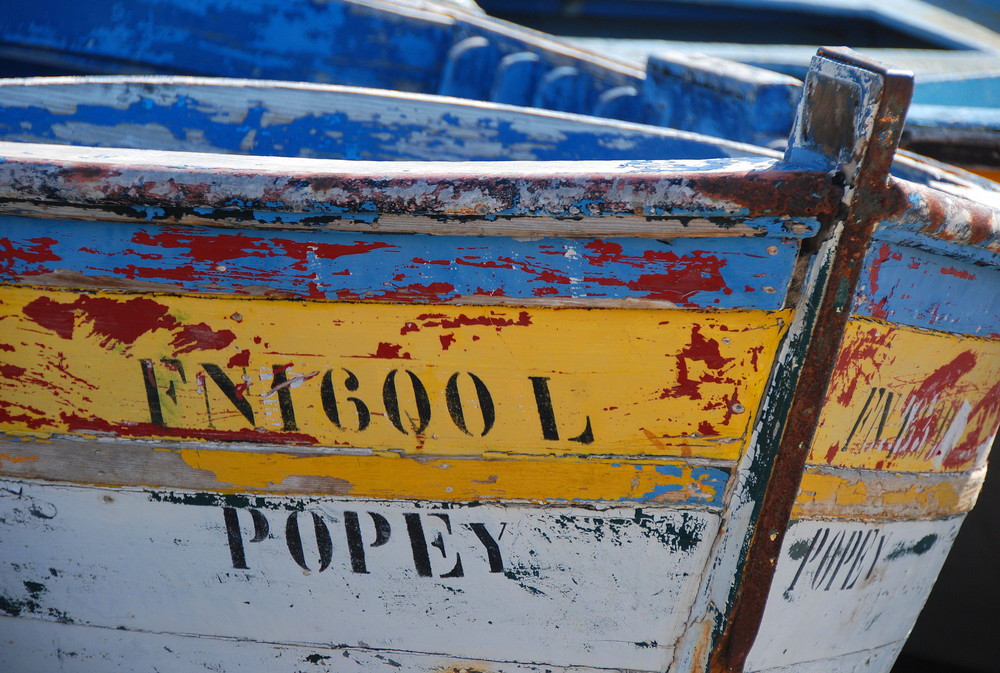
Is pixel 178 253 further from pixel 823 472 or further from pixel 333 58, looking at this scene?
pixel 333 58

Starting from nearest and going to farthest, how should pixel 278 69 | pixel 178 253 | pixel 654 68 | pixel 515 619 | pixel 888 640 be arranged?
pixel 178 253 → pixel 515 619 → pixel 888 640 → pixel 654 68 → pixel 278 69

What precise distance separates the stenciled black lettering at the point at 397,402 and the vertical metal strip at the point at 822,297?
549mm

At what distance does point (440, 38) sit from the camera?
11.1ft

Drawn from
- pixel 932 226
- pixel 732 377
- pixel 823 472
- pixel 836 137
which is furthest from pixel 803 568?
pixel 836 137

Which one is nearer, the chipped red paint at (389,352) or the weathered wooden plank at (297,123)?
the chipped red paint at (389,352)

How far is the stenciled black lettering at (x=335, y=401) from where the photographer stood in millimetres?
1313

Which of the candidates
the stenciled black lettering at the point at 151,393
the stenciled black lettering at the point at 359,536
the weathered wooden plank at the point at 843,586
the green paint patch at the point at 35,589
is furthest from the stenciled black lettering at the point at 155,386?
the weathered wooden plank at the point at 843,586

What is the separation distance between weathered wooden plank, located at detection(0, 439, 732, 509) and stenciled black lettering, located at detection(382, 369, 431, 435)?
65 millimetres

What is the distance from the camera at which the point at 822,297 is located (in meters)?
1.21

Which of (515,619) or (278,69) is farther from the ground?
(278,69)

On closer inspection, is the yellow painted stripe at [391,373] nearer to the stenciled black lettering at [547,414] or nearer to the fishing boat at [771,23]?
the stenciled black lettering at [547,414]

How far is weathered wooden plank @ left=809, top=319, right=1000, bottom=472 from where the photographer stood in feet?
4.26

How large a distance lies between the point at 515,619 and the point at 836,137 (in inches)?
38.2

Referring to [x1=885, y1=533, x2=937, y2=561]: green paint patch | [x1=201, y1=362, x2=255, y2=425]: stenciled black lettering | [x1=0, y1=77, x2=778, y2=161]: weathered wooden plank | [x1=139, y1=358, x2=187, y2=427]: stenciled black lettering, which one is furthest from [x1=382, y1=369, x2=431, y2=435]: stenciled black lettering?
[x1=0, y1=77, x2=778, y2=161]: weathered wooden plank
